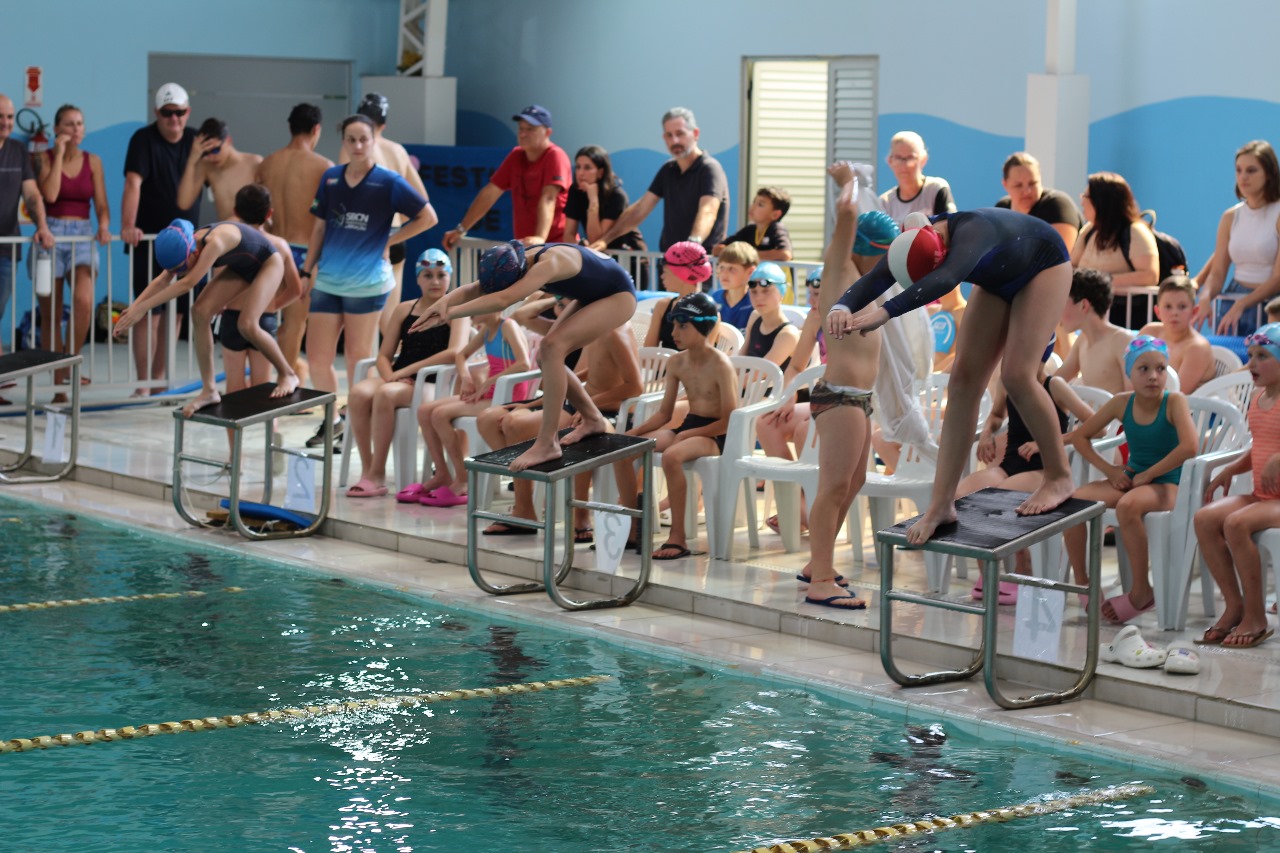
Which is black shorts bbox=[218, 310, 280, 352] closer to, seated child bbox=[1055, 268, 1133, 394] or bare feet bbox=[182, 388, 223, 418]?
bare feet bbox=[182, 388, 223, 418]

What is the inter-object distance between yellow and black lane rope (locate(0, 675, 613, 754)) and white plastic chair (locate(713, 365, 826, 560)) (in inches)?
64.1

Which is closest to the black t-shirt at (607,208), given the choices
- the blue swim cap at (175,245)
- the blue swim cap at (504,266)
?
the blue swim cap at (175,245)

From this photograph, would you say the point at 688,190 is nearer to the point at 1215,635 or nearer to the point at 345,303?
the point at 345,303

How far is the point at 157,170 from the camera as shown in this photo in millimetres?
12016

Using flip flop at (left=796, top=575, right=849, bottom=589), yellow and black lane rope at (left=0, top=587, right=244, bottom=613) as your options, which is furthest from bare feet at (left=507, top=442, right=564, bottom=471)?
yellow and black lane rope at (left=0, top=587, right=244, bottom=613)

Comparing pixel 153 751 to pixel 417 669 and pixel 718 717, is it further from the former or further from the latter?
pixel 718 717

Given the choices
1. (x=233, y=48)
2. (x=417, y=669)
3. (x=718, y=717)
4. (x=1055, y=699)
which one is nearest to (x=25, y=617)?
(x=417, y=669)

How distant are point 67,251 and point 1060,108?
6.78m

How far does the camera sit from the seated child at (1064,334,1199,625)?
6.30 m

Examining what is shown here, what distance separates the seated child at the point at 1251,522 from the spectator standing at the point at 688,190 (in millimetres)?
4392

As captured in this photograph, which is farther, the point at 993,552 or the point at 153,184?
the point at 153,184

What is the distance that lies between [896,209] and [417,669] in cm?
407

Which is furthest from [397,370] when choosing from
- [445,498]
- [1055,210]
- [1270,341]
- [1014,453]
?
Result: [1270,341]

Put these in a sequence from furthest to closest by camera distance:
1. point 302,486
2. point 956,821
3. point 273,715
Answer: point 302,486 → point 273,715 → point 956,821
